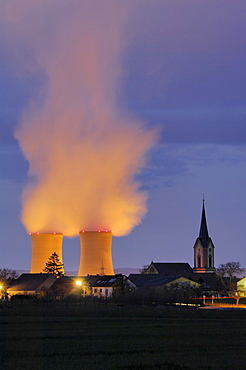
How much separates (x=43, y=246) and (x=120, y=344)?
2202 inches

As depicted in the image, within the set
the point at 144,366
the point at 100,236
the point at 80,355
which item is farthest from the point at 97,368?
the point at 100,236

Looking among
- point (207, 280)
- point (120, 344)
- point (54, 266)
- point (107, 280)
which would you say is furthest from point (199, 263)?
point (120, 344)

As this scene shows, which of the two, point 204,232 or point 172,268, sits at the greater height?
point 204,232

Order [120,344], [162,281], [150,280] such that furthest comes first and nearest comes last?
[150,280] → [162,281] → [120,344]

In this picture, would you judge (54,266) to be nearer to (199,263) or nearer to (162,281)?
(162,281)

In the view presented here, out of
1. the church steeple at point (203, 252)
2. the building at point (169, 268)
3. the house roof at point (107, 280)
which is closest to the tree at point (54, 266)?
the house roof at point (107, 280)

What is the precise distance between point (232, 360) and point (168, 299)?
1679 inches

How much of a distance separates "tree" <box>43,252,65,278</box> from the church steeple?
3063 cm

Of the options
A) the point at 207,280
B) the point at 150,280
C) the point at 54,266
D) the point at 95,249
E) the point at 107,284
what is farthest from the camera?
the point at 207,280

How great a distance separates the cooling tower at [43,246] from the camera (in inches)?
3078

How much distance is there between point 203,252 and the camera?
404 ft

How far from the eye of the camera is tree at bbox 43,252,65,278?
88869mm

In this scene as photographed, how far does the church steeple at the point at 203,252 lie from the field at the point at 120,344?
8814 cm

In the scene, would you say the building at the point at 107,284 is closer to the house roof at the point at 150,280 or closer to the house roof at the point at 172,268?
the house roof at the point at 150,280
